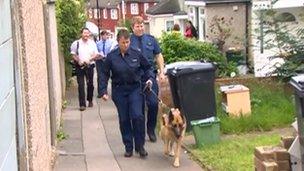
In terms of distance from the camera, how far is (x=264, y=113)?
12.4m

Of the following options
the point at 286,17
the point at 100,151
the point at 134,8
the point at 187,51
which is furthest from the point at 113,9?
the point at 100,151

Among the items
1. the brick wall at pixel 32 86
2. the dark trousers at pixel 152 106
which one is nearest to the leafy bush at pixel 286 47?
the dark trousers at pixel 152 106

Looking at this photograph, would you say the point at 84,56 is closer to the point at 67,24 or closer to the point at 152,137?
the point at 152,137

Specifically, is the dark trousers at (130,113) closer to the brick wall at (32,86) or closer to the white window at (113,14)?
the brick wall at (32,86)

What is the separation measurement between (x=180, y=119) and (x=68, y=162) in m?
1.50

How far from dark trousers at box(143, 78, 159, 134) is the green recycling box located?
26.1 inches

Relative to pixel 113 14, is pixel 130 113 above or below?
above

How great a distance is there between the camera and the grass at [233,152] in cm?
892

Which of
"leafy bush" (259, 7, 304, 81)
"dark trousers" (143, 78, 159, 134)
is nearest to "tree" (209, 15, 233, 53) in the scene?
"leafy bush" (259, 7, 304, 81)

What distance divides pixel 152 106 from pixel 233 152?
1.44 m

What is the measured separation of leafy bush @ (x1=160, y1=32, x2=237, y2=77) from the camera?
54.6 feet

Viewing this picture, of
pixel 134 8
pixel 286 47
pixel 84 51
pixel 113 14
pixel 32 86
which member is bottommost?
pixel 113 14

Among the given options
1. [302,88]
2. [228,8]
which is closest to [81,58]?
[302,88]

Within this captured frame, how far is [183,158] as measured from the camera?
9.70 metres
